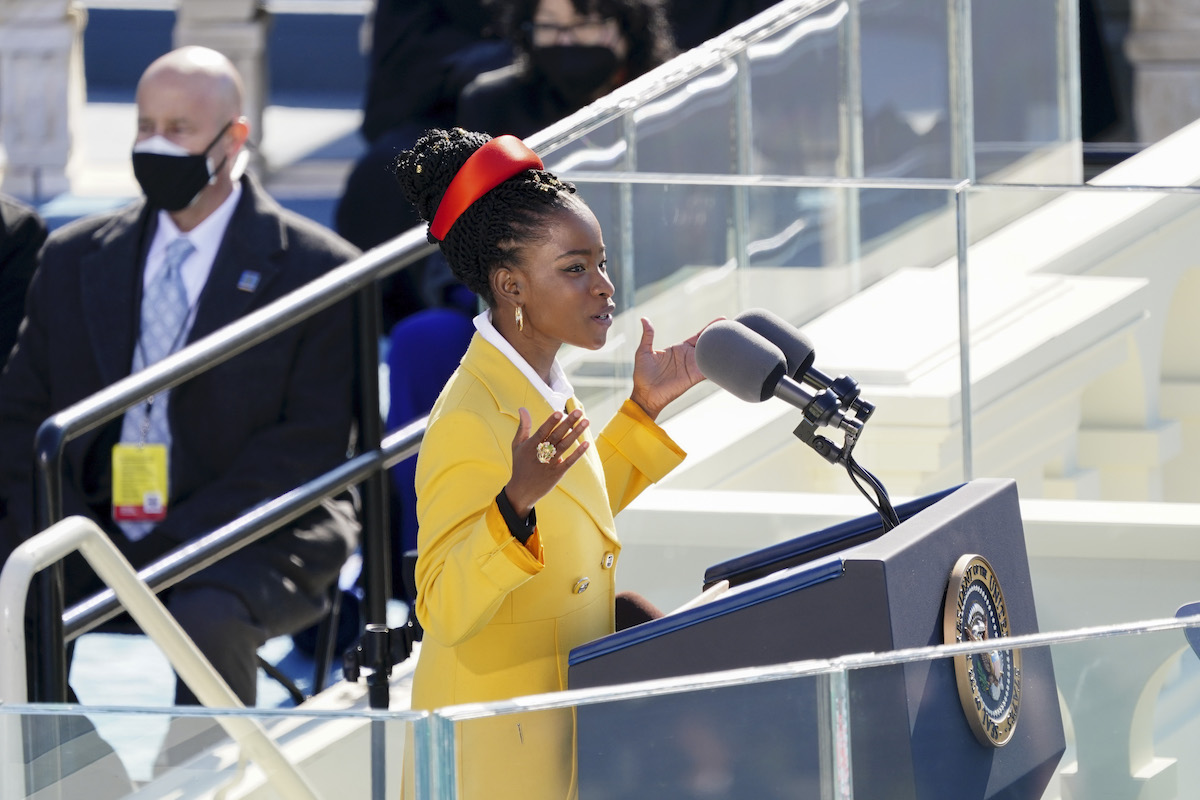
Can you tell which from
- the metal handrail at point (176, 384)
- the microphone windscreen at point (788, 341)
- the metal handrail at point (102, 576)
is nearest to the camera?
the microphone windscreen at point (788, 341)

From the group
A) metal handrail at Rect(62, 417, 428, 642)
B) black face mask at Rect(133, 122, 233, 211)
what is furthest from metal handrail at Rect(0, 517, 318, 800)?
black face mask at Rect(133, 122, 233, 211)

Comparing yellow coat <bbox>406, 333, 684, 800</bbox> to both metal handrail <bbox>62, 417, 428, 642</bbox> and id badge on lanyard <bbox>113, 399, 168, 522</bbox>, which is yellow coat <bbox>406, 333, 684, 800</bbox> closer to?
metal handrail <bbox>62, 417, 428, 642</bbox>

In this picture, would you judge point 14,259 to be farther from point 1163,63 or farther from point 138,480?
point 1163,63

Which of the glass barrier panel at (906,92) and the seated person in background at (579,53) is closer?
the glass barrier panel at (906,92)

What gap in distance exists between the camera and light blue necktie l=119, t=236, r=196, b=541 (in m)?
4.20

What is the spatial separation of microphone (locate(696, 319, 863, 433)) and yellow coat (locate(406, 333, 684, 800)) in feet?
0.71

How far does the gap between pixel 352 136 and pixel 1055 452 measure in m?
10.5

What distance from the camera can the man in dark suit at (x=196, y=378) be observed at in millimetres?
4023

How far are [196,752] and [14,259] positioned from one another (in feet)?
Result: 10.8

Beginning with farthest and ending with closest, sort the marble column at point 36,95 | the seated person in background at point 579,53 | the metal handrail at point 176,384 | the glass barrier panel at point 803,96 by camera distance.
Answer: the marble column at point 36,95 → the seated person in background at point 579,53 → the glass barrier panel at point 803,96 → the metal handrail at point 176,384

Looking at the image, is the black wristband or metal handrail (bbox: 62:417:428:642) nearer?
the black wristband

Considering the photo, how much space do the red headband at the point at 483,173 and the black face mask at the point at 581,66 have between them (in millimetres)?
2998

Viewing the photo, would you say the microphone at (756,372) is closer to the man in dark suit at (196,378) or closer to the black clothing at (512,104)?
the man in dark suit at (196,378)

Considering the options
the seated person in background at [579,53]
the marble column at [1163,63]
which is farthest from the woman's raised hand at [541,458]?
the marble column at [1163,63]
